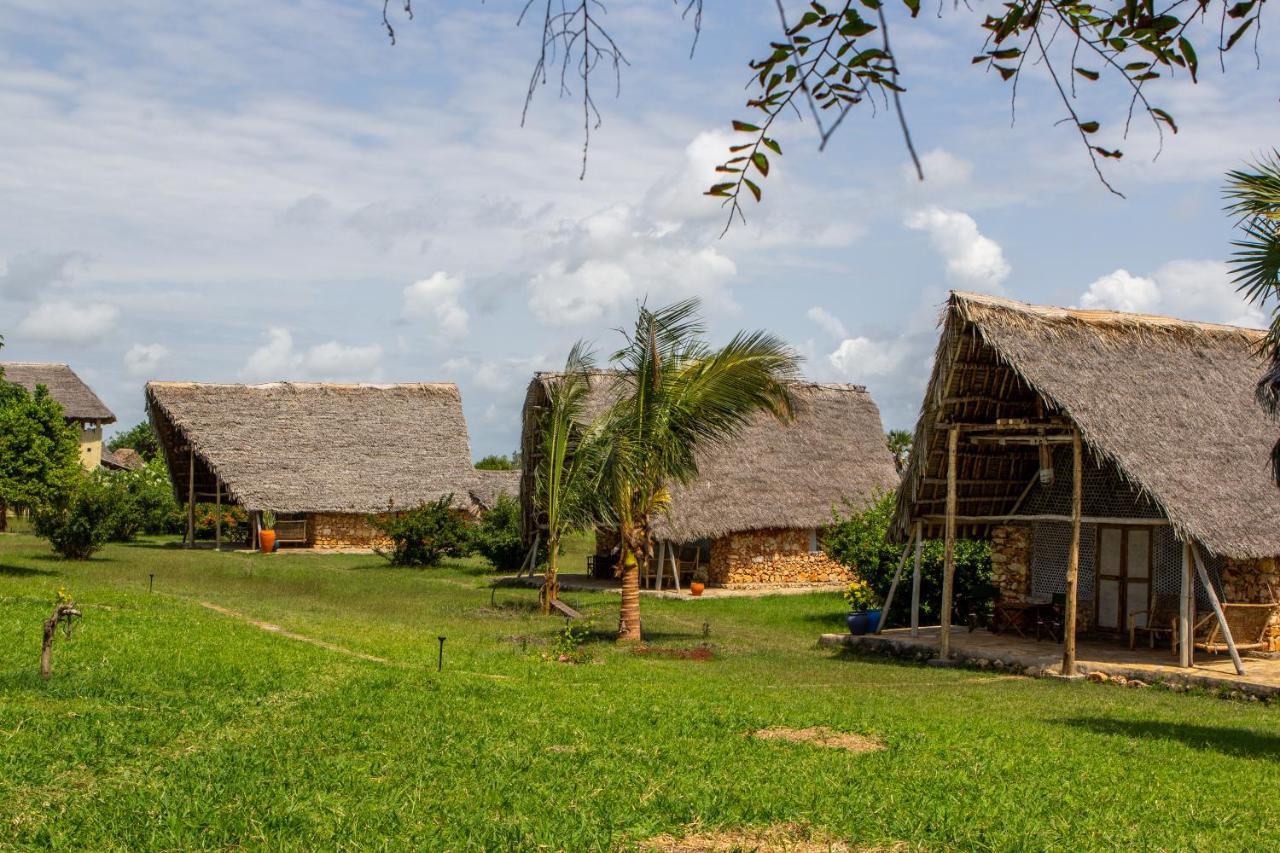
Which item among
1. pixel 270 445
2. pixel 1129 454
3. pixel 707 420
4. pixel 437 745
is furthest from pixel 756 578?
pixel 437 745

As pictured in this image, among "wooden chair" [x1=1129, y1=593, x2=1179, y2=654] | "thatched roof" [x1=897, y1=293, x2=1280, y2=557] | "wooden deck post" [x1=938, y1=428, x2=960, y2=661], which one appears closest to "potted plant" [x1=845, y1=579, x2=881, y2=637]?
"thatched roof" [x1=897, y1=293, x2=1280, y2=557]

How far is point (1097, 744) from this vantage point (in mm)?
10047

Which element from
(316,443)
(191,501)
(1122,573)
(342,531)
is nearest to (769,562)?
(1122,573)

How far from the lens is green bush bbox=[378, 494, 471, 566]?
30375 millimetres

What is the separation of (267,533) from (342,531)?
95.9 inches

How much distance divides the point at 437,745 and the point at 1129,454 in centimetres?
939

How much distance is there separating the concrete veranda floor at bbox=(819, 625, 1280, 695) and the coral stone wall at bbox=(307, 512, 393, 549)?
2021 centimetres

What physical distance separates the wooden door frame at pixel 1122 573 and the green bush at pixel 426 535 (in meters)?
16.8

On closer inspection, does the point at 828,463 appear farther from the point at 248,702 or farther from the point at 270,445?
the point at 248,702

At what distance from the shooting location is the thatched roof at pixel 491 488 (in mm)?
37344

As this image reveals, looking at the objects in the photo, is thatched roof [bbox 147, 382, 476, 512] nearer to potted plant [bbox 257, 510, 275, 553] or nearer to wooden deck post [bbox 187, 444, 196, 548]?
wooden deck post [bbox 187, 444, 196, 548]

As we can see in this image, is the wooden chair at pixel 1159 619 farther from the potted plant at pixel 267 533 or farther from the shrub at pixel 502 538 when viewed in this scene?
the potted plant at pixel 267 533

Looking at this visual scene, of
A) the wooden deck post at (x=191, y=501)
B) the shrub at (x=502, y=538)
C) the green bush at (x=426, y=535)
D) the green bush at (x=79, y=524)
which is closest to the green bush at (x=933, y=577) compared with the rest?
the shrub at (x=502, y=538)

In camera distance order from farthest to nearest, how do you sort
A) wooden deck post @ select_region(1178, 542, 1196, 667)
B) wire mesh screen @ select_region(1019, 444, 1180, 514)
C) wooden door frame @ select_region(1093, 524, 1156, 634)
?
1. wooden door frame @ select_region(1093, 524, 1156, 634)
2. wire mesh screen @ select_region(1019, 444, 1180, 514)
3. wooden deck post @ select_region(1178, 542, 1196, 667)
